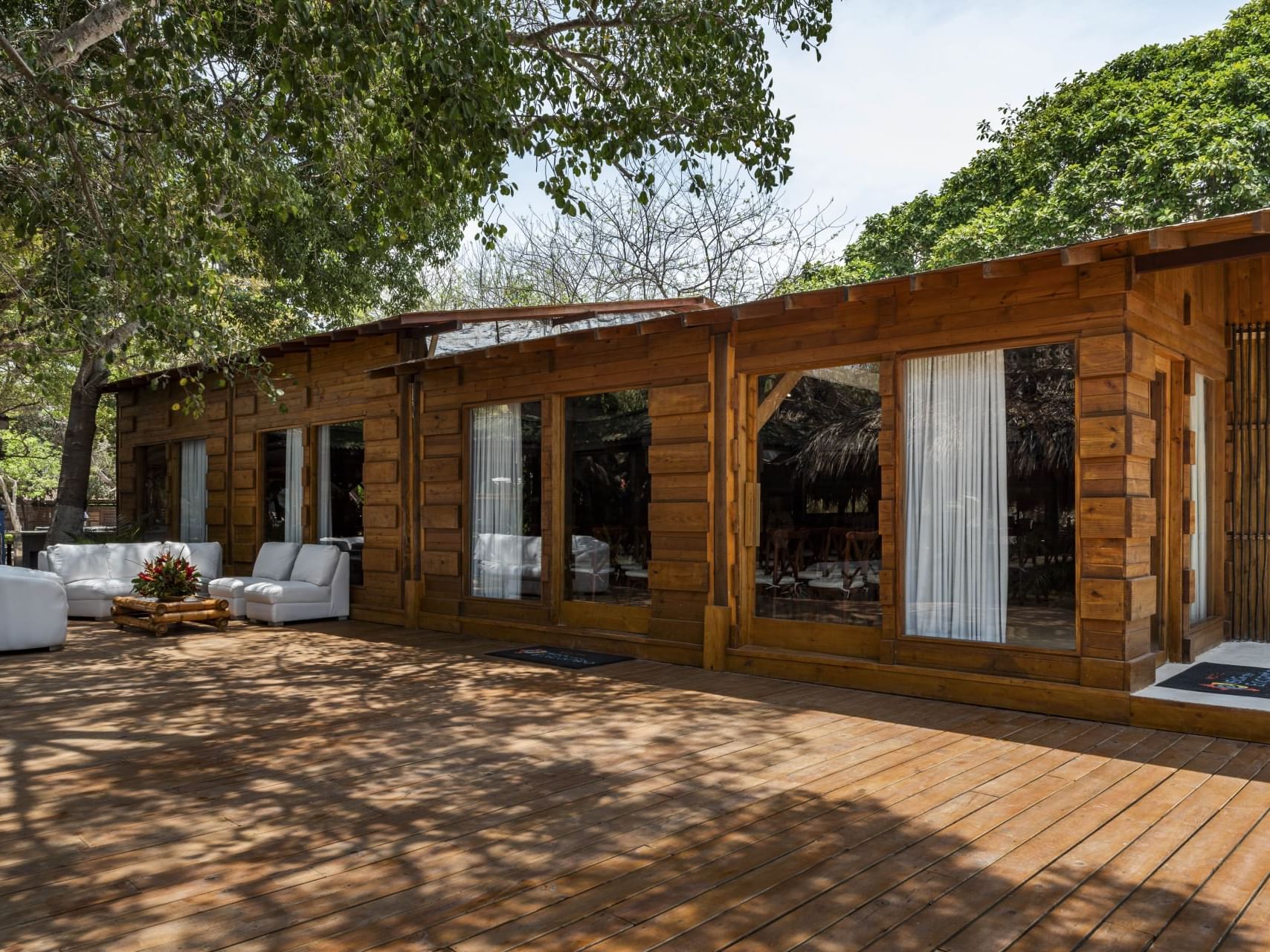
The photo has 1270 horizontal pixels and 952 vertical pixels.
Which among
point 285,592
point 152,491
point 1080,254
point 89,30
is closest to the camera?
point 1080,254

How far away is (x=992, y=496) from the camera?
5.71 m

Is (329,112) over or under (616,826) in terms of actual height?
over

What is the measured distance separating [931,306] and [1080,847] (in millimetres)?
3583

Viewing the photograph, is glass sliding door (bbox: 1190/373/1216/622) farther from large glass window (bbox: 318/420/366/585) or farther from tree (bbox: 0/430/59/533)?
tree (bbox: 0/430/59/533)

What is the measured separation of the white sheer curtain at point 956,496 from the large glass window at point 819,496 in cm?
27

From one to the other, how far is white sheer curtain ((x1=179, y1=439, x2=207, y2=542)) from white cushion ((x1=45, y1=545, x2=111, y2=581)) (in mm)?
1661

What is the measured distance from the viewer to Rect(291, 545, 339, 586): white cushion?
9.98m

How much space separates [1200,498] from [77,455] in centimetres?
1402

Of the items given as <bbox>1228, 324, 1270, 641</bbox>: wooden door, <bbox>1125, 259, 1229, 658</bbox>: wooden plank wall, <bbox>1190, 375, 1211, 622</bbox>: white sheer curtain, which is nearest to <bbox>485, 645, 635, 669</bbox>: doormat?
<bbox>1125, 259, 1229, 658</bbox>: wooden plank wall

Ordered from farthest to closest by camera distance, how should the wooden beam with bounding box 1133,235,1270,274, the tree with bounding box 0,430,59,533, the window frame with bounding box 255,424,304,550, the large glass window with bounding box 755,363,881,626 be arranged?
the tree with bounding box 0,430,59,533 < the window frame with bounding box 255,424,304,550 < the large glass window with bounding box 755,363,881,626 < the wooden beam with bounding box 1133,235,1270,274

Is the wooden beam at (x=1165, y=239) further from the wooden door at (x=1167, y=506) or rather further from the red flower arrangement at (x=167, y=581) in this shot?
the red flower arrangement at (x=167, y=581)

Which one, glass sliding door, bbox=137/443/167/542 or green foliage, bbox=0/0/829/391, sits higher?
green foliage, bbox=0/0/829/391

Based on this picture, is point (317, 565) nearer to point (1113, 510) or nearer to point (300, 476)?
point (300, 476)

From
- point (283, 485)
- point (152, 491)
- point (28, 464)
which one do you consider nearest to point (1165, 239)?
point (283, 485)
